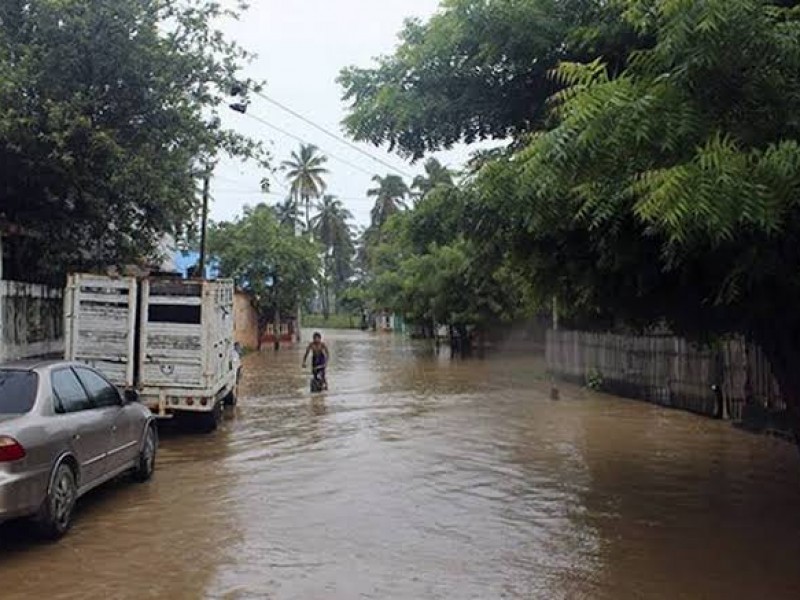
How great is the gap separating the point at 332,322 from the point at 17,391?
10161 centimetres

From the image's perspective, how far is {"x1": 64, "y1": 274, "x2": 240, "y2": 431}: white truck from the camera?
45.6ft

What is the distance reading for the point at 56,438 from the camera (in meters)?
7.59

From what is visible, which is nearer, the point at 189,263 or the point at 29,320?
the point at 29,320

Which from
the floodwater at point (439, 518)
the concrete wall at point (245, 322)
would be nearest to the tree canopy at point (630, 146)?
the floodwater at point (439, 518)

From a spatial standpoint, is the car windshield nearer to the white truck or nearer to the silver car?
the silver car

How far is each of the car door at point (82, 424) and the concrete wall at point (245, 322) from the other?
34818mm

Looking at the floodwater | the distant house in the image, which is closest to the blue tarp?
the distant house

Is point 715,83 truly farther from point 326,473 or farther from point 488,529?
point 326,473

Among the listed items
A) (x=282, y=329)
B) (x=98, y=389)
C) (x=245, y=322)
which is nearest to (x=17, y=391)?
(x=98, y=389)

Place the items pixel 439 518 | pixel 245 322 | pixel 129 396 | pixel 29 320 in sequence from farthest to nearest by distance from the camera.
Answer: pixel 245 322 → pixel 29 320 → pixel 129 396 → pixel 439 518

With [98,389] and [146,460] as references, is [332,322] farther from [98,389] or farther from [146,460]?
[98,389]

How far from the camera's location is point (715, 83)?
16.8ft

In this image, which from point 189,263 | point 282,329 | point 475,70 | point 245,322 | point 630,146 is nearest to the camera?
point 630,146

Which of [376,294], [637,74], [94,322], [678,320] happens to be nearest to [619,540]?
[678,320]
